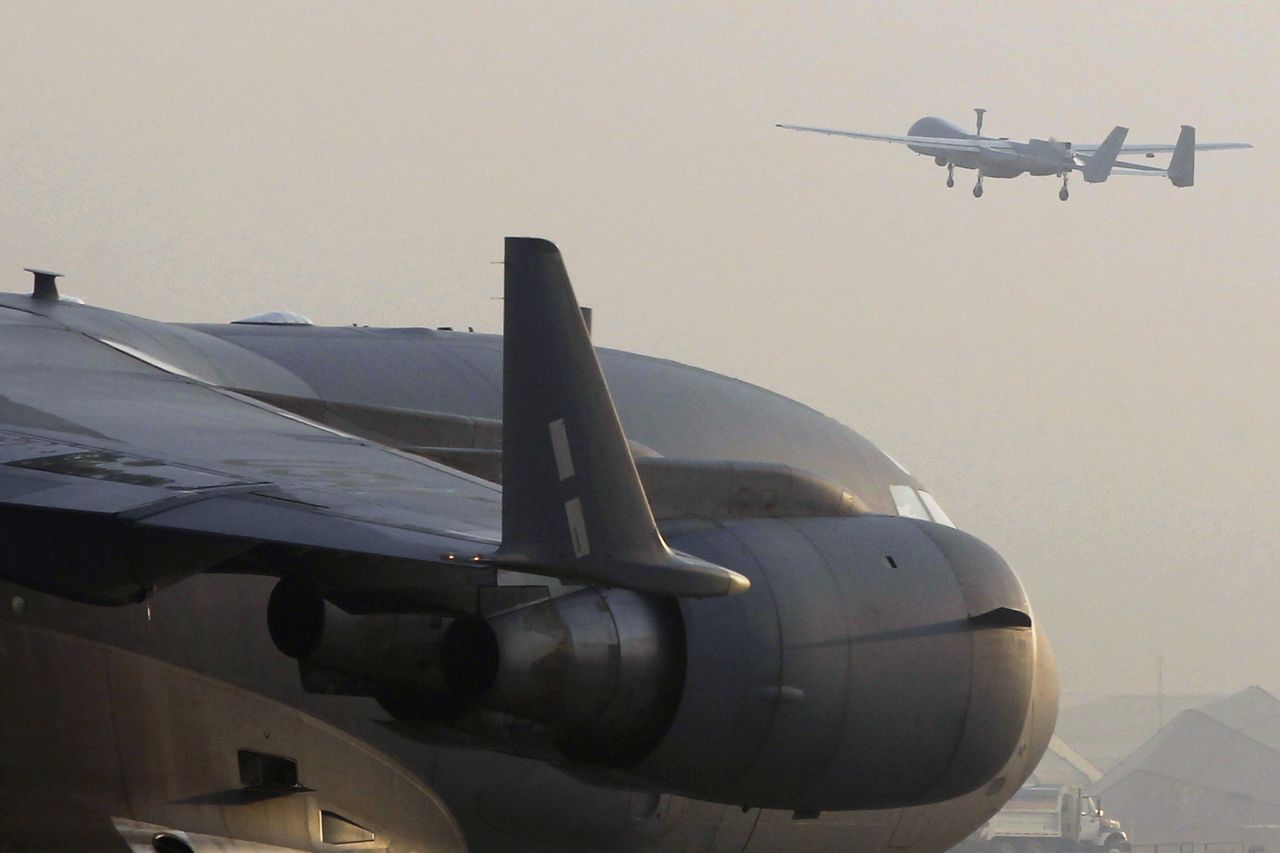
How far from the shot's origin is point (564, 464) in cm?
513

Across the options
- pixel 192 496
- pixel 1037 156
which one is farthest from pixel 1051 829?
pixel 192 496

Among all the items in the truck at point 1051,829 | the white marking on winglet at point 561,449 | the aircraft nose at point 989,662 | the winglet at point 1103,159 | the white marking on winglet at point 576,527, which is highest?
the winglet at point 1103,159

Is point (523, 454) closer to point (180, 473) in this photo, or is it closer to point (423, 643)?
point (180, 473)

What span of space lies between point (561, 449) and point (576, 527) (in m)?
0.28

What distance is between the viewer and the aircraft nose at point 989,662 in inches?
302

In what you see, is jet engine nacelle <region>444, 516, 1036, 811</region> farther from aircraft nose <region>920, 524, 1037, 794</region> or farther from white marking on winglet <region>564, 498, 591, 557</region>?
white marking on winglet <region>564, 498, 591, 557</region>

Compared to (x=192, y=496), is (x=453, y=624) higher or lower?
lower

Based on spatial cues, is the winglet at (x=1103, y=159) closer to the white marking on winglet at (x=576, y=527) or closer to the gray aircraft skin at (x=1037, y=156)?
the gray aircraft skin at (x=1037, y=156)

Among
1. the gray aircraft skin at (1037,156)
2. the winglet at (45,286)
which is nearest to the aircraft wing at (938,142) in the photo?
the gray aircraft skin at (1037,156)

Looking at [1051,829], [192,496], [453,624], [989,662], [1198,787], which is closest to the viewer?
[192,496]

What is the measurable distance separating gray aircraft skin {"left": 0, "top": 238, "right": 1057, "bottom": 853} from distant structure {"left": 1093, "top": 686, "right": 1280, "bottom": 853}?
277ft

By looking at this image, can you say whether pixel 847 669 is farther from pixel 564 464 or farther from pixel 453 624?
pixel 564 464

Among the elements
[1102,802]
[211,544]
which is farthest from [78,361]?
[1102,802]

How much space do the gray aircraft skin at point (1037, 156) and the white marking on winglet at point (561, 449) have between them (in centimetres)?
6558
